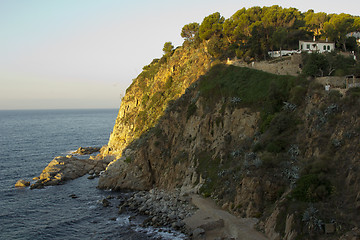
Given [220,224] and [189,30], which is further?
[189,30]

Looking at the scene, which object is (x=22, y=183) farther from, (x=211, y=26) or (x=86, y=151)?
(x=211, y=26)

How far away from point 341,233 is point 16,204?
153 ft

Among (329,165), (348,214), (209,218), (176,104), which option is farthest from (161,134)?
(348,214)

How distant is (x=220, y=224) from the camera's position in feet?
115

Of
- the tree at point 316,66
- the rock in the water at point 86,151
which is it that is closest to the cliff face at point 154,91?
the rock in the water at point 86,151

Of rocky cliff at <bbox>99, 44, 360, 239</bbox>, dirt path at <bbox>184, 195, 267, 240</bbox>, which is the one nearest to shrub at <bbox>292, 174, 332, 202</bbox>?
rocky cliff at <bbox>99, 44, 360, 239</bbox>

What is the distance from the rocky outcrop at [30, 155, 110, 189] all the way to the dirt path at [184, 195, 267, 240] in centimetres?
3450

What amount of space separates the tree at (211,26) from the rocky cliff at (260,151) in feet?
18.4

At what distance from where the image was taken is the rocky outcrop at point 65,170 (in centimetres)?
6041

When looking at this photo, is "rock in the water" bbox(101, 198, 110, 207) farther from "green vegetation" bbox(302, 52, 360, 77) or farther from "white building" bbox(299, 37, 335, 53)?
"white building" bbox(299, 37, 335, 53)

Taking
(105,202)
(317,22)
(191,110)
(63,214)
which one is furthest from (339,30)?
(63,214)

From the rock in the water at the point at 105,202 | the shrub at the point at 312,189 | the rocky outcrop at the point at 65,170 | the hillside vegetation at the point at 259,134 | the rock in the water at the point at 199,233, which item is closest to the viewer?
the shrub at the point at 312,189

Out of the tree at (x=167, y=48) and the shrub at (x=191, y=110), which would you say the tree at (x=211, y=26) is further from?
the shrub at (x=191, y=110)

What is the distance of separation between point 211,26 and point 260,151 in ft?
154
